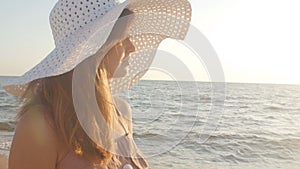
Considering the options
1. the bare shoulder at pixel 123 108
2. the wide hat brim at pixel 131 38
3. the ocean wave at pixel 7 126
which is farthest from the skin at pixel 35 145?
the ocean wave at pixel 7 126

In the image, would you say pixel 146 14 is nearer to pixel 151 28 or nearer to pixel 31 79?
pixel 151 28

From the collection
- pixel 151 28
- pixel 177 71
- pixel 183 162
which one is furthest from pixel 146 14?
pixel 183 162

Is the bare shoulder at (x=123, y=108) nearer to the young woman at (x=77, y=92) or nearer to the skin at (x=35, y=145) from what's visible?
the young woman at (x=77, y=92)

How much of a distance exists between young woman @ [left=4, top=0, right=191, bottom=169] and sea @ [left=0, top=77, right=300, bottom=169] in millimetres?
201

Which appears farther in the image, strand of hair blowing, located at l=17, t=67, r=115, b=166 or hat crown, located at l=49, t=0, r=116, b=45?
hat crown, located at l=49, t=0, r=116, b=45

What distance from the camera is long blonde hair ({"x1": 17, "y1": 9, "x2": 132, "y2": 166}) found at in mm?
1404

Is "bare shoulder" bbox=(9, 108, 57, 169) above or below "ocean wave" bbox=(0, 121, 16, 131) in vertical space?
above

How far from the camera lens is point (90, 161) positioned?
147 centimetres

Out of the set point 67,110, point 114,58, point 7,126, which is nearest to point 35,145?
point 67,110

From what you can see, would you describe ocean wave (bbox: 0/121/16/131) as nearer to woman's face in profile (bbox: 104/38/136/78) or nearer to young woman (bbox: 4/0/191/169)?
young woman (bbox: 4/0/191/169)

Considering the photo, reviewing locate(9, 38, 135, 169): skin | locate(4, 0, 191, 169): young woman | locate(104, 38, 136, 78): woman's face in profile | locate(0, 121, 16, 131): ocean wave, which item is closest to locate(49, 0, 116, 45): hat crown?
locate(4, 0, 191, 169): young woman

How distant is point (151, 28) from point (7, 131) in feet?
30.3

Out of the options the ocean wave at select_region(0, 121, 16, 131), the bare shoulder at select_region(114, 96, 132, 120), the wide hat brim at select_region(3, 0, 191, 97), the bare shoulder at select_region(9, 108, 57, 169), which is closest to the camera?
the bare shoulder at select_region(9, 108, 57, 169)

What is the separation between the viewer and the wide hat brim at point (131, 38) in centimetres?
145
